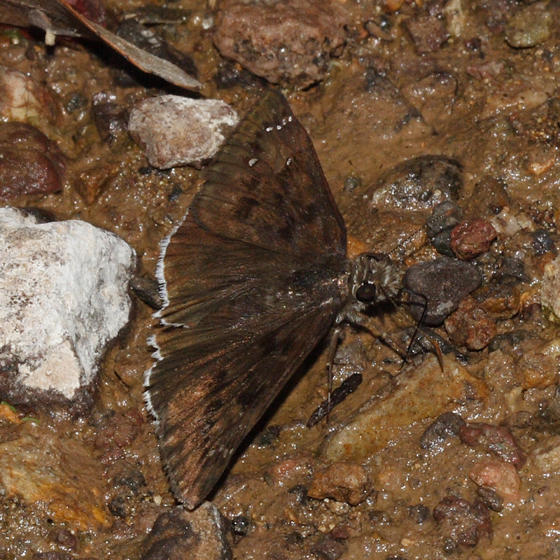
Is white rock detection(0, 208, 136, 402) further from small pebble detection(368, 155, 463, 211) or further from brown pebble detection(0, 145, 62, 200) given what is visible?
small pebble detection(368, 155, 463, 211)

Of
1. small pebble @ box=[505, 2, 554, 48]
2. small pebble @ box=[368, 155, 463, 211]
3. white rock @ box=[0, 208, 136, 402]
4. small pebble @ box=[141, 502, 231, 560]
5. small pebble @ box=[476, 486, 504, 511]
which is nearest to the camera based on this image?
small pebble @ box=[141, 502, 231, 560]

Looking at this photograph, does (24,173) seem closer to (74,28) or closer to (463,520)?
(74,28)

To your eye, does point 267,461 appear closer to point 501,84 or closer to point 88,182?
point 88,182

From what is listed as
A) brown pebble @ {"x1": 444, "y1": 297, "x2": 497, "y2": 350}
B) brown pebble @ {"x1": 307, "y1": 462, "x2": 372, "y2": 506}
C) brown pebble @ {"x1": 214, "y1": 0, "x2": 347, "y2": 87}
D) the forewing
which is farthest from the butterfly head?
brown pebble @ {"x1": 214, "y1": 0, "x2": 347, "y2": 87}

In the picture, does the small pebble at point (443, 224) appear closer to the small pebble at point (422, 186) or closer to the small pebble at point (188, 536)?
the small pebble at point (422, 186)

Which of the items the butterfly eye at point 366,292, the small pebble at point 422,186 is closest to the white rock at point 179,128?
the small pebble at point 422,186

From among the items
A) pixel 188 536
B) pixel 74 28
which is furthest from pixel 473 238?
pixel 74 28
